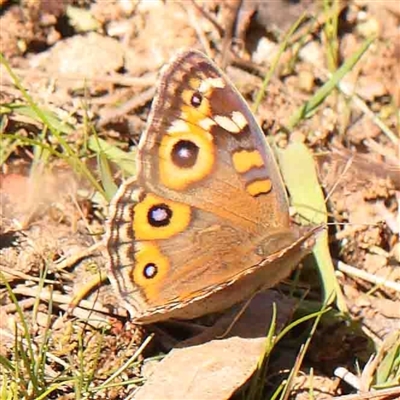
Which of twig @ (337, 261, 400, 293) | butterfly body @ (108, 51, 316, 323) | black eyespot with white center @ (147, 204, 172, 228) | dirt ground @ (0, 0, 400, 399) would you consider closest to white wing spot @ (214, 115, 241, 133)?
butterfly body @ (108, 51, 316, 323)

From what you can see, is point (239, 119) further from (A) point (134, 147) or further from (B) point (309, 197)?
(A) point (134, 147)

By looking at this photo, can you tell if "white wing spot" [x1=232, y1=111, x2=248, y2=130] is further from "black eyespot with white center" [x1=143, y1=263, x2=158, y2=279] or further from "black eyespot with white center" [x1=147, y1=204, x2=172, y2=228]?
"black eyespot with white center" [x1=143, y1=263, x2=158, y2=279]

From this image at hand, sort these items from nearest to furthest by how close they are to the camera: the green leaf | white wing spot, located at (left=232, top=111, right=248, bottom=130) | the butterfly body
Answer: the butterfly body
white wing spot, located at (left=232, top=111, right=248, bottom=130)
the green leaf

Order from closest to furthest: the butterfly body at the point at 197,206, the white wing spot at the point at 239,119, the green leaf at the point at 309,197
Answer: the butterfly body at the point at 197,206
the white wing spot at the point at 239,119
the green leaf at the point at 309,197

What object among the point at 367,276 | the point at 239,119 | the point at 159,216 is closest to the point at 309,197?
the point at 367,276

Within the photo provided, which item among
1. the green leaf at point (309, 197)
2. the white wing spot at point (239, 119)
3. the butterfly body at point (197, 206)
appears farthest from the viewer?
the green leaf at point (309, 197)

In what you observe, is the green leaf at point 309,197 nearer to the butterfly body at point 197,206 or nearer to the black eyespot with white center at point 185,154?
the butterfly body at point 197,206

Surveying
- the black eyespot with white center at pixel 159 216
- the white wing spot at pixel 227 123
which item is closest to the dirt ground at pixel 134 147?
the black eyespot with white center at pixel 159 216
